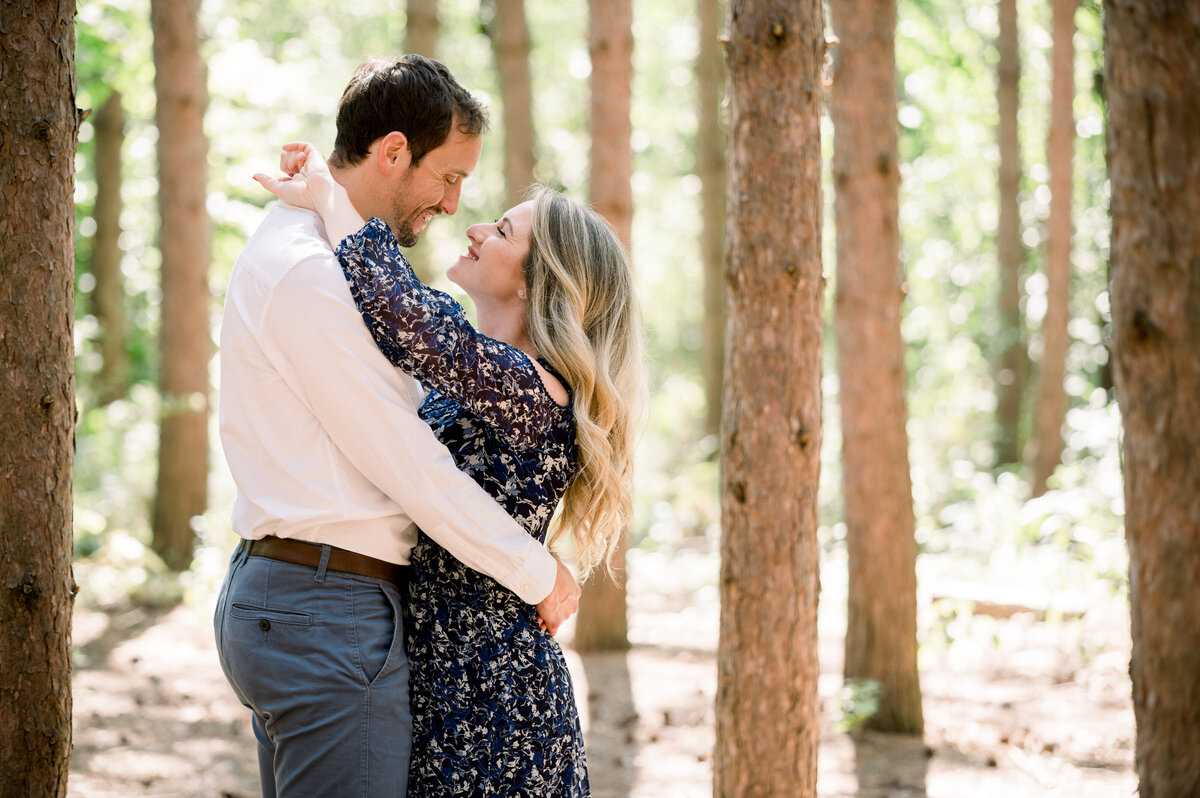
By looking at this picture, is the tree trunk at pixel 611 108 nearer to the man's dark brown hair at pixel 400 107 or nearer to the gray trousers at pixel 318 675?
the man's dark brown hair at pixel 400 107

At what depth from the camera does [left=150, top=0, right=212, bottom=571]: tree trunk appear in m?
10.1

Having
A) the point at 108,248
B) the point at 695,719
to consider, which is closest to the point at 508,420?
the point at 695,719

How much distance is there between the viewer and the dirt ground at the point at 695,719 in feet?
18.6

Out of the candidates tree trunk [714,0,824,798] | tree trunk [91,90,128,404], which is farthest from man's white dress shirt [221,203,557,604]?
tree trunk [91,90,128,404]

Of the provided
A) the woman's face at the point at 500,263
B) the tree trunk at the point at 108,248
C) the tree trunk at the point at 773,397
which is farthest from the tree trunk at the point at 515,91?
the woman's face at the point at 500,263

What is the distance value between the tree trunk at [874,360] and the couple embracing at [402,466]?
11.7 ft

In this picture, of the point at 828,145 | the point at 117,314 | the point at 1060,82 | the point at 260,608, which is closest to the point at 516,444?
the point at 260,608

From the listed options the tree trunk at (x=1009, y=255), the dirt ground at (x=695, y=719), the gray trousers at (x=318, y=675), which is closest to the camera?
the gray trousers at (x=318, y=675)

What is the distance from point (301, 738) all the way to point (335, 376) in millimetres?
810

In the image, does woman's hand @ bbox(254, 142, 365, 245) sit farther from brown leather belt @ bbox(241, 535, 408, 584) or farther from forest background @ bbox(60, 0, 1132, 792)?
forest background @ bbox(60, 0, 1132, 792)

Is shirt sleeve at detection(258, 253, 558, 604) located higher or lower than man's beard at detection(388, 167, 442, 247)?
lower

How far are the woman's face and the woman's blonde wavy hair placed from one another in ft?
0.11

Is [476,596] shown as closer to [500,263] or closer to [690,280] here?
[500,263]

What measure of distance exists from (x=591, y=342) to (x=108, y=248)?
13307mm
